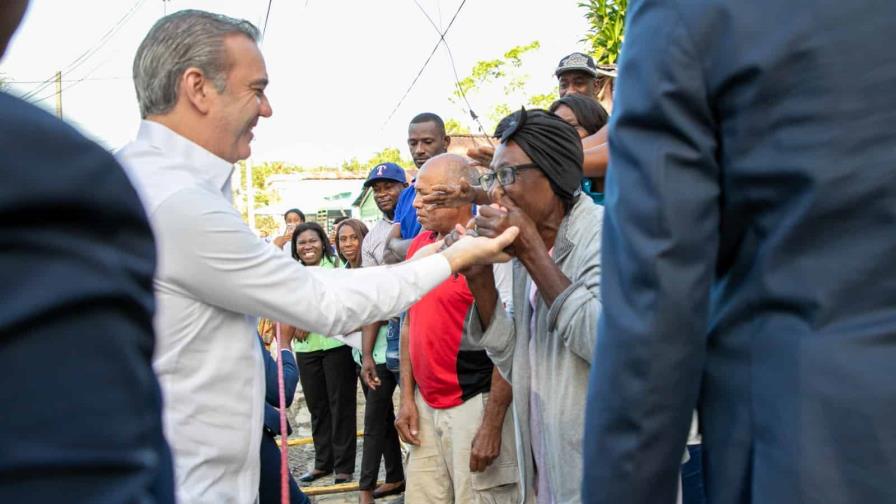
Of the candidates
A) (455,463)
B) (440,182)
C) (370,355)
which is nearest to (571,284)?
(440,182)

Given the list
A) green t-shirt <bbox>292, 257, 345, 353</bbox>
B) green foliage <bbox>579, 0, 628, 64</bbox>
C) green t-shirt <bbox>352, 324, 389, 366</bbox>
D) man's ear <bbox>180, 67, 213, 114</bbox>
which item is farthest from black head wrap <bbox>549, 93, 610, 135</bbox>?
green foliage <bbox>579, 0, 628, 64</bbox>

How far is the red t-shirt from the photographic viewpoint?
402 centimetres

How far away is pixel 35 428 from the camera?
26.0 inches

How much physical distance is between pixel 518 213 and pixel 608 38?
896 centimetres

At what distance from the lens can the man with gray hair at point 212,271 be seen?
205 centimetres

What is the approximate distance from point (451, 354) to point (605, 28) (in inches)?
312

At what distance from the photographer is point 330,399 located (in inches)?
269

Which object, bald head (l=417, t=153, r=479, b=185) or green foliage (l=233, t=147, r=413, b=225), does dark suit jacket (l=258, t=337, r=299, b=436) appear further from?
green foliage (l=233, t=147, r=413, b=225)

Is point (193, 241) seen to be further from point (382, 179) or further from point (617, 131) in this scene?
point (382, 179)

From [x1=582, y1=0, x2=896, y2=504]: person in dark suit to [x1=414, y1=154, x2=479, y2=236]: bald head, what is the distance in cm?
277

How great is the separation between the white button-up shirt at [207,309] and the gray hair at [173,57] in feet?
0.34

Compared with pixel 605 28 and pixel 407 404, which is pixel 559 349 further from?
pixel 605 28

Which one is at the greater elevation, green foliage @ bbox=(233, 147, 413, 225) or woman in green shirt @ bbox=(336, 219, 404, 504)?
green foliage @ bbox=(233, 147, 413, 225)

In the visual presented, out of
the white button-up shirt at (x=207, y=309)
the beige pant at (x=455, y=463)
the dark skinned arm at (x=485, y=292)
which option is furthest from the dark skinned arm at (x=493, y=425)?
the white button-up shirt at (x=207, y=309)
